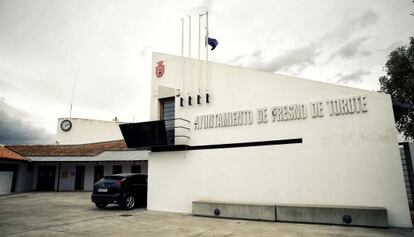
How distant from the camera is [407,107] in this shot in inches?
340

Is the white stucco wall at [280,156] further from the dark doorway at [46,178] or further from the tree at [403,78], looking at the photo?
the dark doorway at [46,178]

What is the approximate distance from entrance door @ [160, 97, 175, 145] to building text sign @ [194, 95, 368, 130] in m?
1.25

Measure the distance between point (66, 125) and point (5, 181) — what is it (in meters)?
9.52

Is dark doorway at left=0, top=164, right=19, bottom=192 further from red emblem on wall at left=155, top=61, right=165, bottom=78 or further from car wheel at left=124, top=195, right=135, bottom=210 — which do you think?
red emblem on wall at left=155, top=61, right=165, bottom=78

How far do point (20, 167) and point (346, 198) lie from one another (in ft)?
88.7

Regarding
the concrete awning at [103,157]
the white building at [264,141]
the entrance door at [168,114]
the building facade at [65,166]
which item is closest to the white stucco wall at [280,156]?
the white building at [264,141]

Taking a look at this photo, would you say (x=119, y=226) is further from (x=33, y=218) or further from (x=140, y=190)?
(x=140, y=190)

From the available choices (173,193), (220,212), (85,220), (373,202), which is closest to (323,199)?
(373,202)

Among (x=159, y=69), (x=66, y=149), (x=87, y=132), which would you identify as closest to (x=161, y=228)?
(x=159, y=69)

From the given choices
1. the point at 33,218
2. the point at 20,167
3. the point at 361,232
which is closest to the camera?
the point at 361,232

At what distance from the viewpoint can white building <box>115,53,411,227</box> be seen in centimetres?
831

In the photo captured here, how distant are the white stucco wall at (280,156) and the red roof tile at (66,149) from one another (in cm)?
1452

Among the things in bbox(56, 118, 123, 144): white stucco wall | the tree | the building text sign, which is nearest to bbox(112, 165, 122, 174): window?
bbox(56, 118, 123, 144): white stucco wall

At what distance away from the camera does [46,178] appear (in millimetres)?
26094
